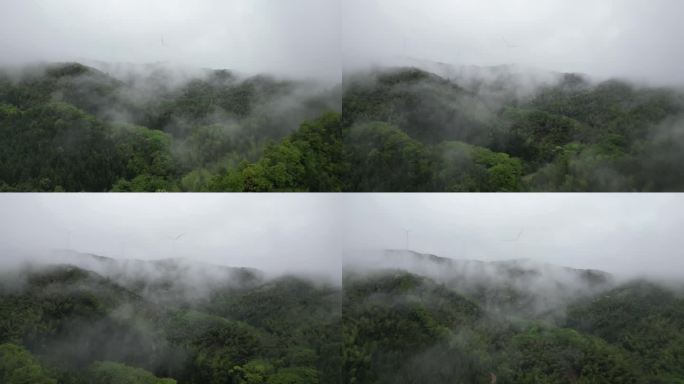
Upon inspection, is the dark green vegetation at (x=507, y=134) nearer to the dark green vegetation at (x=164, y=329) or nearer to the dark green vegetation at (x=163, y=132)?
the dark green vegetation at (x=163, y=132)

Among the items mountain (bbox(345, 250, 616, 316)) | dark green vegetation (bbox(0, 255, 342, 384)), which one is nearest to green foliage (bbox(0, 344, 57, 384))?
dark green vegetation (bbox(0, 255, 342, 384))

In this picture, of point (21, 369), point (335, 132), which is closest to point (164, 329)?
point (21, 369)

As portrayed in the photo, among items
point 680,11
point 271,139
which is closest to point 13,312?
point 271,139

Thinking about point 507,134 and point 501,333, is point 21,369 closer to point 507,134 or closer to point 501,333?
point 501,333

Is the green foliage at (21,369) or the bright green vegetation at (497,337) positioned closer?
the bright green vegetation at (497,337)

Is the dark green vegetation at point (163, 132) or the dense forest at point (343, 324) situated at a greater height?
the dark green vegetation at point (163, 132)

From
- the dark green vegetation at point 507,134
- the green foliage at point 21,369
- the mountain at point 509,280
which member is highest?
the dark green vegetation at point 507,134

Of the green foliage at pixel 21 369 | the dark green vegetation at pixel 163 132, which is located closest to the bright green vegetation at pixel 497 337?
the dark green vegetation at pixel 163 132
